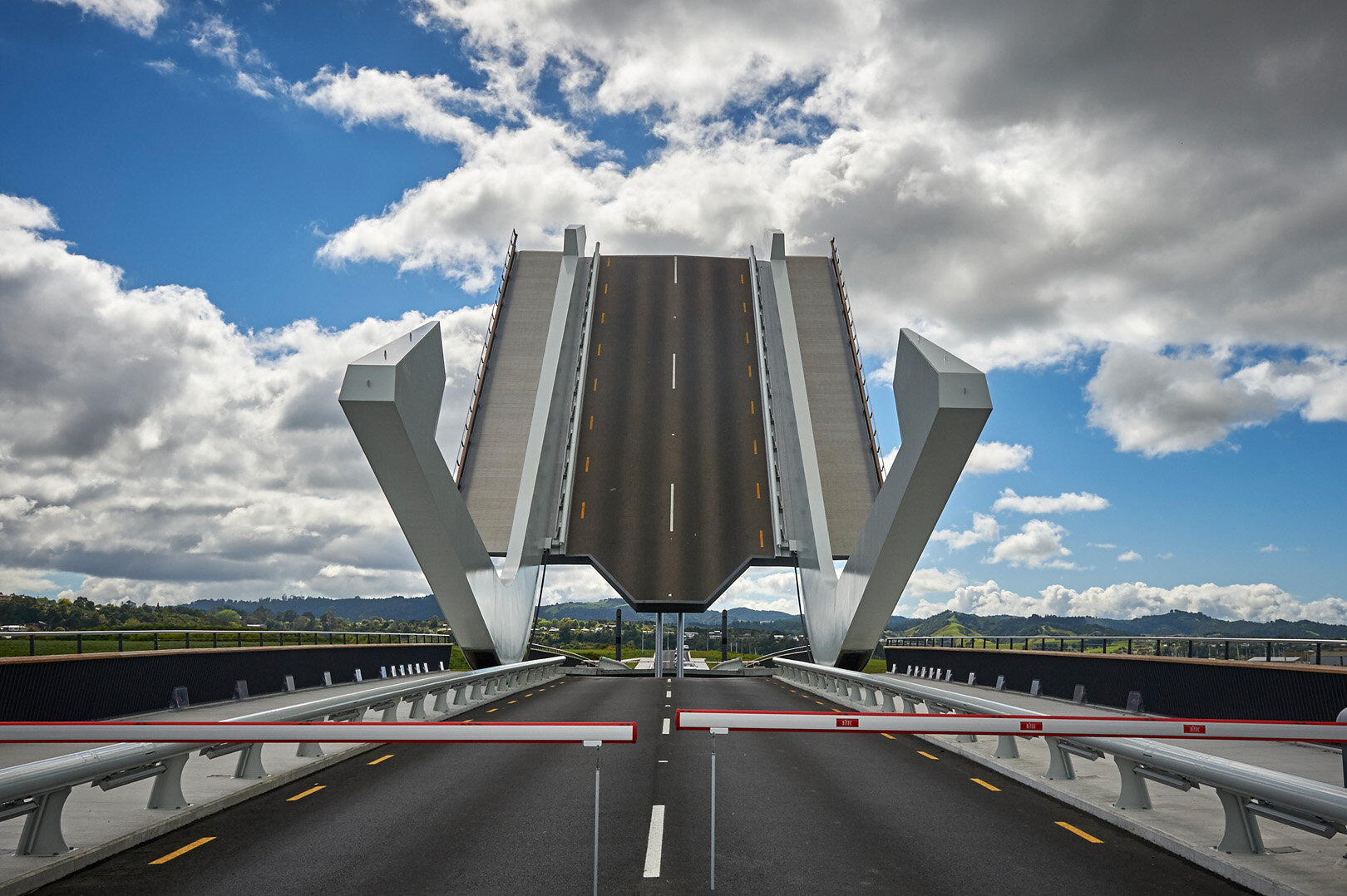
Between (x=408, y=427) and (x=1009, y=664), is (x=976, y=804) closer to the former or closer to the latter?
(x=408, y=427)

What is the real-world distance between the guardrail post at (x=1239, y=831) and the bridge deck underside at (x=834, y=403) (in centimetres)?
2224

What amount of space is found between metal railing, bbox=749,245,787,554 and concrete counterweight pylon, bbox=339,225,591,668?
7098mm

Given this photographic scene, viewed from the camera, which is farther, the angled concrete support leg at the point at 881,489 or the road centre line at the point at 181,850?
the angled concrete support leg at the point at 881,489

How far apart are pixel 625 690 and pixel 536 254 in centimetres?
2411

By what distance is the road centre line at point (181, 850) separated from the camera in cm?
623

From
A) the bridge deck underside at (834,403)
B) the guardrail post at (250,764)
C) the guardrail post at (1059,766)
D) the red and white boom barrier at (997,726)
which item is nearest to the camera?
the red and white boom barrier at (997,726)

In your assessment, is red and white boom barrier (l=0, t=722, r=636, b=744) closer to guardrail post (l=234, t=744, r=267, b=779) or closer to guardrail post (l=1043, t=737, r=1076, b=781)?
guardrail post (l=234, t=744, r=267, b=779)

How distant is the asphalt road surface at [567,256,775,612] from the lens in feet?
98.9

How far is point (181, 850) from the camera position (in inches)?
257

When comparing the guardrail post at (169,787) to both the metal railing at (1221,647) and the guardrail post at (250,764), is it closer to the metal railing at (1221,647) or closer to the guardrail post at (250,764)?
the guardrail post at (250,764)

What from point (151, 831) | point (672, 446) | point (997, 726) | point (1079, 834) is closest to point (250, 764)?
point (151, 831)

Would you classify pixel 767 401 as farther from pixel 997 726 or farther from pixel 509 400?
pixel 997 726

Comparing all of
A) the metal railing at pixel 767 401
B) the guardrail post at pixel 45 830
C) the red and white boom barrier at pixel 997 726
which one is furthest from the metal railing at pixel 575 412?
the red and white boom barrier at pixel 997 726

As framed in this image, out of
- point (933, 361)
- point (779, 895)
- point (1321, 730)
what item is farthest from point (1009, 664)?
point (779, 895)
